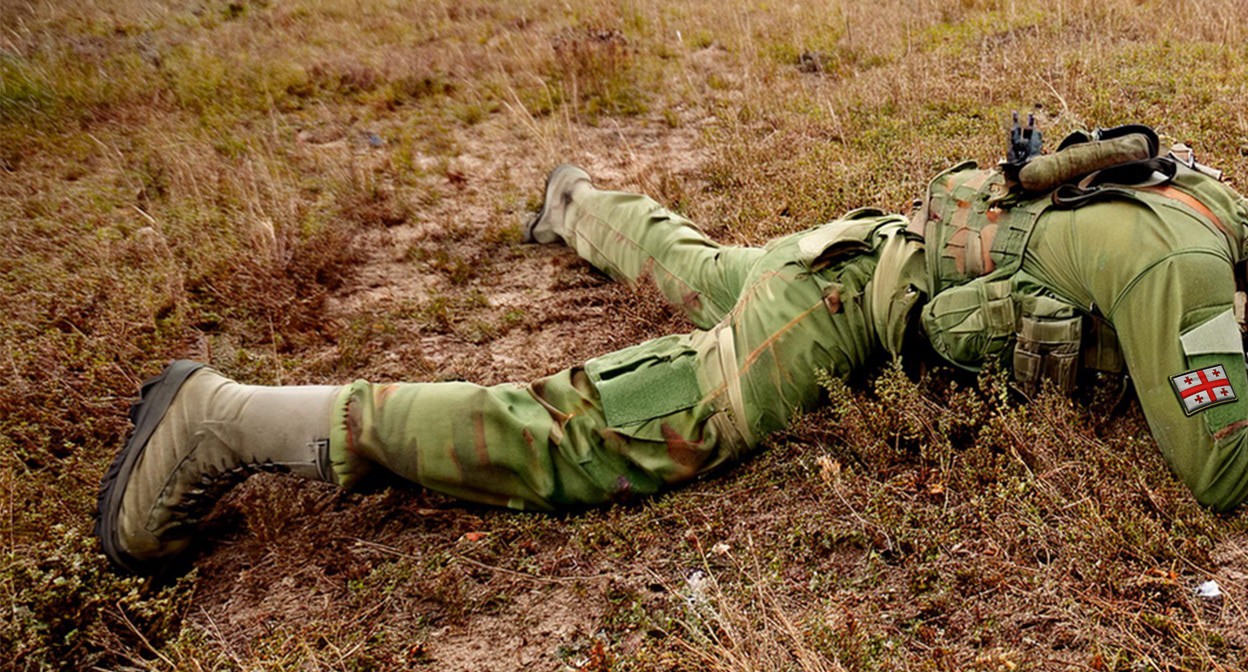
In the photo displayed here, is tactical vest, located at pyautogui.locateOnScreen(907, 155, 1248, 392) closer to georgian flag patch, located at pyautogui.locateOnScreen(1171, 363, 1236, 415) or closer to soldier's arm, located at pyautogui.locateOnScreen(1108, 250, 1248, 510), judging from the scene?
soldier's arm, located at pyautogui.locateOnScreen(1108, 250, 1248, 510)

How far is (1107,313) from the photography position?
2686mm

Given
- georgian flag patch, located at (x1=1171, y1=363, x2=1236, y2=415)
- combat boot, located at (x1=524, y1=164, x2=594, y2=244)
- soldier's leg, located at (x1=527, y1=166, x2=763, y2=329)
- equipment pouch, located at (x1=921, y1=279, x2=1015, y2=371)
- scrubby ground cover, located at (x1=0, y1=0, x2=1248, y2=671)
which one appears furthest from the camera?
combat boot, located at (x1=524, y1=164, x2=594, y2=244)

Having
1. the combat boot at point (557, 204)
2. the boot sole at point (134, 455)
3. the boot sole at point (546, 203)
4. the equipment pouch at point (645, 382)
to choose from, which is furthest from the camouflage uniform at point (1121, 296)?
the boot sole at point (134, 455)

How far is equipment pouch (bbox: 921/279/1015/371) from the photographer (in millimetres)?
2943

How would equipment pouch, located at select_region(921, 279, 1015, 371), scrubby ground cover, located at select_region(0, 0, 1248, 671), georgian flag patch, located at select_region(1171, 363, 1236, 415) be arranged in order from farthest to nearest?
equipment pouch, located at select_region(921, 279, 1015, 371)
scrubby ground cover, located at select_region(0, 0, 1248, 671)
georgian flag patch, located at select_region(1171, 363, 1236, 415)

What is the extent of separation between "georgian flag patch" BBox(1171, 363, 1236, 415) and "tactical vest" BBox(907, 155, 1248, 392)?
0.33 meters

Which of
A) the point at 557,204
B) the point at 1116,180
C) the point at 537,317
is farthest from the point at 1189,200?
the point at 557,204

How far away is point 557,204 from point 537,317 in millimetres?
858

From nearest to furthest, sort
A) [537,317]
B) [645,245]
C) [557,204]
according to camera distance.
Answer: [645,245] → [537,317] → [557,204]

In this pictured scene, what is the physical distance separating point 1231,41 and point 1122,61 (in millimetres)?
889

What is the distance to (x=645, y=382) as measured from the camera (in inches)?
124

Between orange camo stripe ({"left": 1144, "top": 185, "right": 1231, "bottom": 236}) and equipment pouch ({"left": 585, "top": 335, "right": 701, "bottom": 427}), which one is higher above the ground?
orange camo stripe ({"left": 1144, "top": 185, "right": 1231, "bottom": 236})

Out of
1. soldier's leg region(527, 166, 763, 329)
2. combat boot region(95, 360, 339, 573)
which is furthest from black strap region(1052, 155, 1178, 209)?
combat boot region(95, 360, 339, 573)

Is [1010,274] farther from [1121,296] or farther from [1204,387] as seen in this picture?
[1204,387]
